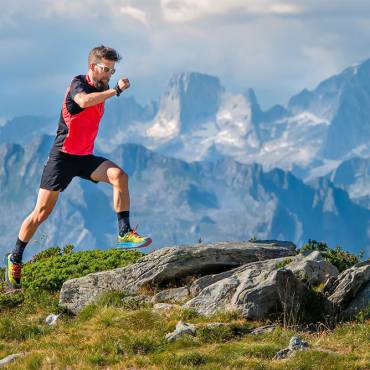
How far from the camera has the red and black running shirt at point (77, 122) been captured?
48.4 ft

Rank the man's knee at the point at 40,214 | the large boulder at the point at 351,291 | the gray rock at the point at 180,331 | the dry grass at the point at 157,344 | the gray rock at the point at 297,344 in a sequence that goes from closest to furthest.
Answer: the dry grass at the point at 157,344, the gray rock at the point at 297,344, the gray rock at the point at 180,331, the large boulder at the point at 351,291, the man's knee at the point at 40,214

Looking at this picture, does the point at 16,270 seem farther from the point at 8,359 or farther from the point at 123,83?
the point at 8,359

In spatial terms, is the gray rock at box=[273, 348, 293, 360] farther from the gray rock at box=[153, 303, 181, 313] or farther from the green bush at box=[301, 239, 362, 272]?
the green bush at box=[301, 239, 362, 272]

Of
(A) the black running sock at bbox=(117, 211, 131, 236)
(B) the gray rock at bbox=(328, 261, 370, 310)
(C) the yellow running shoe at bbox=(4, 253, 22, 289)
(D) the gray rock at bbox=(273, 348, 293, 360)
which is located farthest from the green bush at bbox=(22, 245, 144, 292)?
(D) the gray rock at bbox=(273, 348, 293, 360)

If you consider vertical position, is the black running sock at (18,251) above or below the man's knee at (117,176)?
below

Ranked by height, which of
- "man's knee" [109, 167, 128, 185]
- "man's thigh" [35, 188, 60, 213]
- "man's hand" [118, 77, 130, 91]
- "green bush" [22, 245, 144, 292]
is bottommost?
"green bush" [22, 245, 144, 292]

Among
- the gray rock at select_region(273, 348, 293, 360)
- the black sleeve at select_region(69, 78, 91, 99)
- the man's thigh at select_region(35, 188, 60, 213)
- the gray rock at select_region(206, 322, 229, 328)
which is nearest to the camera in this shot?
the gray rock at select_region(273, 348, 293, 360)

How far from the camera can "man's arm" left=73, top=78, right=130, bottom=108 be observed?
13.9 metres

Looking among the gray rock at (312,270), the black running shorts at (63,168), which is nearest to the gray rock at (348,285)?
the gray rock at (312,270)

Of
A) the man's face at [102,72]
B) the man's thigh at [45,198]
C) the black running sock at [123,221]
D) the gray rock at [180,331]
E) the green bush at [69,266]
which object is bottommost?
the gray rock at [180,331]

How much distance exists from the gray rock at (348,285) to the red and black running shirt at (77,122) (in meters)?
5.05

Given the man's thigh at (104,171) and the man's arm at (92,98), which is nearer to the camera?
the man's arm at (92,98)

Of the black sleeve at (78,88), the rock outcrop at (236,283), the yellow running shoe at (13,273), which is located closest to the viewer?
the rock outcrop at (236,283)

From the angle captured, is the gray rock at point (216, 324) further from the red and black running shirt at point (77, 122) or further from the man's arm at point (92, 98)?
the red and black running shirt at point (77, 122)
